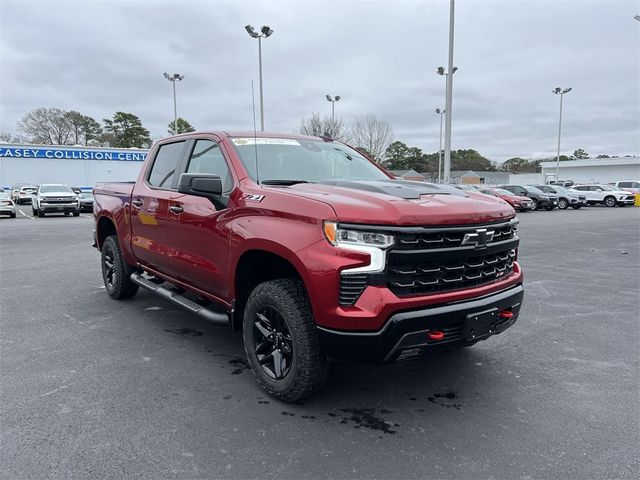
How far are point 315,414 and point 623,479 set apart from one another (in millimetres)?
1758

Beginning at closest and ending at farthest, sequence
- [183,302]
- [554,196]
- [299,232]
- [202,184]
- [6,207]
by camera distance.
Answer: [299,232]
[202,184]
[183,302]
[6,207]
[554,196]

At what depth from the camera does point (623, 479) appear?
2547mm

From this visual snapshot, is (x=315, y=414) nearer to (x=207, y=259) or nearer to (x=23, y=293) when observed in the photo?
(x=207, y=259)

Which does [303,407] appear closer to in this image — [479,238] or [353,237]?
[353,237]

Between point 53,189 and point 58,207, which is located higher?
point 53,189

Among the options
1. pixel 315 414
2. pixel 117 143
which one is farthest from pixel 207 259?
pixel 117 143

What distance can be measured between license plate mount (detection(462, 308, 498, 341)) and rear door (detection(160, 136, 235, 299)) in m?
1.81

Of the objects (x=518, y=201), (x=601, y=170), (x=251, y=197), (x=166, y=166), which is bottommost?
(x=518, y=201)

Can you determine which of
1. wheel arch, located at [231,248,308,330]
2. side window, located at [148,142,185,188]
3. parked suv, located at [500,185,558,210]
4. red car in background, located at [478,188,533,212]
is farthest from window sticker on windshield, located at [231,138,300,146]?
parked suv, located at [500,185,558,210]

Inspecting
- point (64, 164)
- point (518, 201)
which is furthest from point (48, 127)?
point (518, 201)

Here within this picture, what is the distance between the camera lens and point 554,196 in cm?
3067

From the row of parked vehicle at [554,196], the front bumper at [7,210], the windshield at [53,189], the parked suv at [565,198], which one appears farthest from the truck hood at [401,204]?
the parked suv at [565,198]

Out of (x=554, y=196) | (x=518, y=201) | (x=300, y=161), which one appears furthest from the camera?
(x=554, y=196)

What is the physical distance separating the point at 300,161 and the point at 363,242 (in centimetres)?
160
